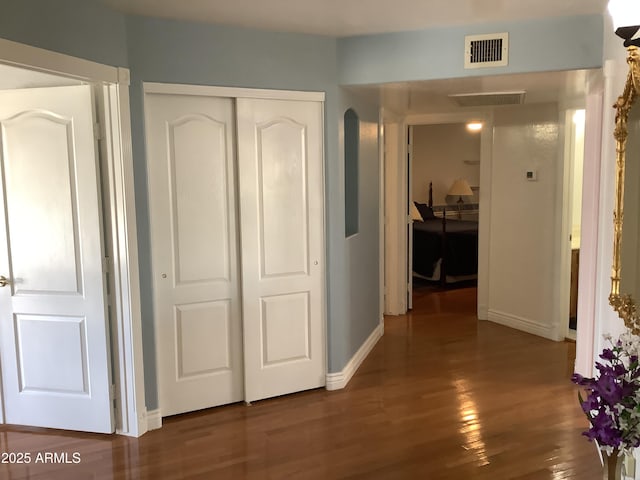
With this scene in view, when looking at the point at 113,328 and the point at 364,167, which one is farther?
the point at 364,167

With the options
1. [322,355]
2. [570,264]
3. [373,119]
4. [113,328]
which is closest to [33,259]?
[113,328]

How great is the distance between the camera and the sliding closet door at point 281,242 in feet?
12.3

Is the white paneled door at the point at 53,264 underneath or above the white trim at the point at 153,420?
above

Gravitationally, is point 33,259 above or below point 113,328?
above

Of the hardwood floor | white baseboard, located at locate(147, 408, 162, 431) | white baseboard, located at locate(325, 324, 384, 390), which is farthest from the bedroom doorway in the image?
white baseboard, located at locate(147, 408, 162, 431)

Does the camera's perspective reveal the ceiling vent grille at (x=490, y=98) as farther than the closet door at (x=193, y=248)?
Yes

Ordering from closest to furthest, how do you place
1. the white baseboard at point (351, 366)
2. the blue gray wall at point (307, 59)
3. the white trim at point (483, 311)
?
the blue gray wall at point (307, 59) → the white baseboard at point (351, 366) → the white trim at point (483, 311)

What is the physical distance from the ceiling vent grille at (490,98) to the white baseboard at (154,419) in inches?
125

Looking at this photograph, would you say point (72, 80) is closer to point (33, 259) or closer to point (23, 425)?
point (33, 259)

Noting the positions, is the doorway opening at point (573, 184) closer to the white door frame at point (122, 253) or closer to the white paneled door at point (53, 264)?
the white door frame at point (122, 253)

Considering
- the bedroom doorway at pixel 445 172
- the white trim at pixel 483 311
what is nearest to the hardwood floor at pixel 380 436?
the white trim at pixel 483 311

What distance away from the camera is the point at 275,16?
3305mm

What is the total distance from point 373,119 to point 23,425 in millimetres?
3441

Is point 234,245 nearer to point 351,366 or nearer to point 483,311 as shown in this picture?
point 351,366
